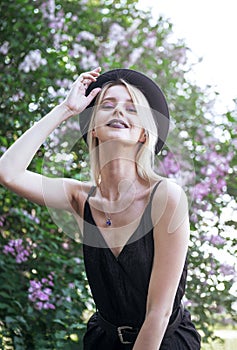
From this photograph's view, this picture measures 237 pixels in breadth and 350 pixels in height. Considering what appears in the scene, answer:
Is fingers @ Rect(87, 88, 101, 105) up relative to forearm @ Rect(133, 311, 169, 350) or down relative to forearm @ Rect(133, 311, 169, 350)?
up

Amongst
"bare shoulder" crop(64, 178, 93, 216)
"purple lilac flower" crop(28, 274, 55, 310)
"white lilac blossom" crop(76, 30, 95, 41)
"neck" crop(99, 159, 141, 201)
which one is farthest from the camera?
"white lilac blossom" crop(76, 30, 95, 41)

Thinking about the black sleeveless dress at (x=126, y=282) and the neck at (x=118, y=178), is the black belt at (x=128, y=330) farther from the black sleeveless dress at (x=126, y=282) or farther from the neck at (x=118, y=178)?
the neck at (x=118, y=178)

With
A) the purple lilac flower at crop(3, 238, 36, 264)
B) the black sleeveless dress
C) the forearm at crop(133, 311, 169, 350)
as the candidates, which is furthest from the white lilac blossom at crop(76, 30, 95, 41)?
the forearm at crop(133, 311, 169, 350)

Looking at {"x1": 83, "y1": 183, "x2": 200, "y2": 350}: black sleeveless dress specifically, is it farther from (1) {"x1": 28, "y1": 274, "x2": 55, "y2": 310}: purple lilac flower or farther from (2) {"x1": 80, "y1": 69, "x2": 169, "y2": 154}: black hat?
(1) {"x1": 28, "y1": 274, "x2": 55, "y2": 310}: purple lilac flower

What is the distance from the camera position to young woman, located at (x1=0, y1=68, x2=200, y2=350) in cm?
145

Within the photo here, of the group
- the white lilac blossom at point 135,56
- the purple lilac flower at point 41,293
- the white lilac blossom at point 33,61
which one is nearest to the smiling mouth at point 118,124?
the purple lilac flower at point 41,293

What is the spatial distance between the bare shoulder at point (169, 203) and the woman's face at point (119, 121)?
0.38ft

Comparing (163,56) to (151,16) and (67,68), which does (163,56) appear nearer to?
(151,16)

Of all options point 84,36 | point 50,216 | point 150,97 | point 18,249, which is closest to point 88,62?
point 84,36

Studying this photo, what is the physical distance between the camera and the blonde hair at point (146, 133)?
1.51 meters

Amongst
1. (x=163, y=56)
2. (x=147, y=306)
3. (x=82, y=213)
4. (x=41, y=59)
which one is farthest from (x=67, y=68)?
(x=147, y=306)

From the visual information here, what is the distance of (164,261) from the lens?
56.8 inches

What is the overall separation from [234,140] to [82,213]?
1630 mm

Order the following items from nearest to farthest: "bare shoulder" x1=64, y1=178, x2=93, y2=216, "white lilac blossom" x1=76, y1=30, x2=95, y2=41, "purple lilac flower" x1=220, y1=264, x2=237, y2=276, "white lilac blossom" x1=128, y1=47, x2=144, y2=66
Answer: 1. "bare shoulder" x1=64, y1=178, x2=93, y2=216
2. "purple lilac flower" x1=220, y1=264, x2=237, y2=276
3. "white lilac blossom" x1=76, y1=30, x2=95, y2=41
4. "white lilac blossom" x1=128, y1=47, x2=144, y2=66
